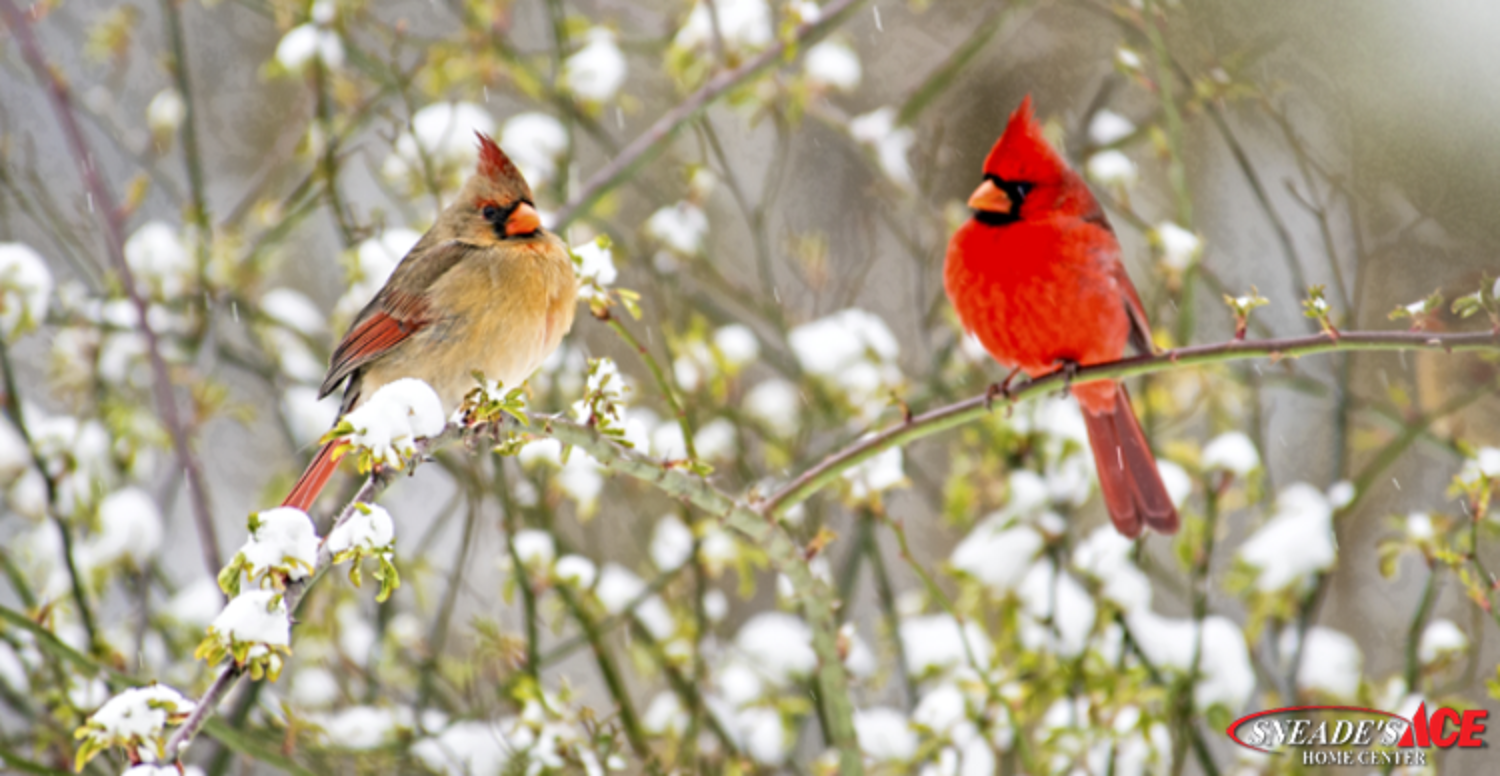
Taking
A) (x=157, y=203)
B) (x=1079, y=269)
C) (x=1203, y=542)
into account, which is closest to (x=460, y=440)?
(x=1079, y=269)

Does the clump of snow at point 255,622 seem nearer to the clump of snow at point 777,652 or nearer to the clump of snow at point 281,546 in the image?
the clump of snow at point 281,546

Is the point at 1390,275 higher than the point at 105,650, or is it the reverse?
the point at 1390,275

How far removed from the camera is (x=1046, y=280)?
7.18 ft

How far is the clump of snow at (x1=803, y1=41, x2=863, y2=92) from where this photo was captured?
3.07 m

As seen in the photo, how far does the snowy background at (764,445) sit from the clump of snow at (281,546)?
4.8 inches

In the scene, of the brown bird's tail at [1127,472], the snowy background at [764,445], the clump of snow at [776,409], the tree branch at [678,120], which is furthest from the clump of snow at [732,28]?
the brown bird's tail at [1127,472]

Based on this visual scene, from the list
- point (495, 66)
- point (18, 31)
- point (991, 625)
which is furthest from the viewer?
point (991, 625)

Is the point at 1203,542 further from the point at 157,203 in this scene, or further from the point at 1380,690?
the point at 157,203

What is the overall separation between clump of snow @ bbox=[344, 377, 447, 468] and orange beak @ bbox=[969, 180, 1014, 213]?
3.61 ft

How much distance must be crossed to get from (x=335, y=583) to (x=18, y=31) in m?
1.22

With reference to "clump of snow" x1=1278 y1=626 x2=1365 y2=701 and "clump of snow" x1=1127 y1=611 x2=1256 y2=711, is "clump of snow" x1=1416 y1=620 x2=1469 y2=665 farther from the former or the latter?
"clump of snow" x1=1127 y1=611 x2=1256 y2=711

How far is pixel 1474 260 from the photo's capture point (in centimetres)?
348

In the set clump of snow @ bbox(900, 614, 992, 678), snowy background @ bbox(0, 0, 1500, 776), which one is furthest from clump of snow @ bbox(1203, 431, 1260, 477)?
clump of snow @ bbox(900, 614, 992, 678)

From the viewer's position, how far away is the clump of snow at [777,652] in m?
2.82
